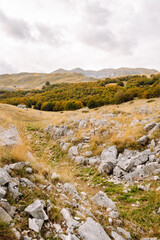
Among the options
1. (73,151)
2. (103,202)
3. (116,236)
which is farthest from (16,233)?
(73,151)

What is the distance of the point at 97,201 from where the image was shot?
3.41 m

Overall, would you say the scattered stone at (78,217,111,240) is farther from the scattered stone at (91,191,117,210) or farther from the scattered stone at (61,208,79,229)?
the scattered stone at (91,191,117,210)

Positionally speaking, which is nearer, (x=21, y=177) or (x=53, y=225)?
(x=53, y=225)

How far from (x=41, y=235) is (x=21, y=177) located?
1685 mm

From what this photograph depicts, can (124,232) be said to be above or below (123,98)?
below

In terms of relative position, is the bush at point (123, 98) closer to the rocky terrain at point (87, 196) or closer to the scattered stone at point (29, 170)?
the rocky terrain at point (87, 196)

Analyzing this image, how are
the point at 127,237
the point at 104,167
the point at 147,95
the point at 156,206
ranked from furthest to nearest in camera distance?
the point at 147,95
the point at 104,167
the point at 156,206
the point at 127,237

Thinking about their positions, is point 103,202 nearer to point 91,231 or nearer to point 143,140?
point 91,231

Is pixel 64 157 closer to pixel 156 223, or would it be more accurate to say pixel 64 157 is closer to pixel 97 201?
pixel 97 201

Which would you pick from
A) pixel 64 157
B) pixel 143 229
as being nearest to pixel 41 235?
pixel 143 229

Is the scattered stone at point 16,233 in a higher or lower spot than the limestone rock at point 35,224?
higher

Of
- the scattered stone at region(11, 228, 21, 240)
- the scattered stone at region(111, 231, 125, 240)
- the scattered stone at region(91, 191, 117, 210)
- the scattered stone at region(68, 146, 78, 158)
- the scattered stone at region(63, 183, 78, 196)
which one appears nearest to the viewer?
the scattered stone at region(11, 228, 21, 240)

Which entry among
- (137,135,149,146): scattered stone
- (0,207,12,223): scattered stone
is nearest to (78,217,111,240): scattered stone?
(0,207,12,223): scattered stone

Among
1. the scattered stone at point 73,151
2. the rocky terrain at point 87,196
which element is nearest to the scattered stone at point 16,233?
the rocky terrain at point 87,196
